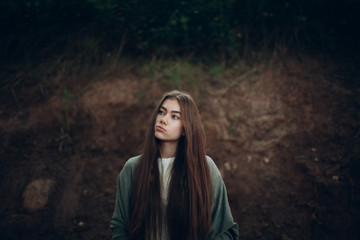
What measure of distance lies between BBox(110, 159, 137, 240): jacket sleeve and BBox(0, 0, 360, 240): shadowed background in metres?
1.61

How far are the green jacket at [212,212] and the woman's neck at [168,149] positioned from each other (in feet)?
0.98

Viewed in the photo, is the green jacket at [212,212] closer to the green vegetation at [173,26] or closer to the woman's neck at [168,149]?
the woman's neck at [168,149]

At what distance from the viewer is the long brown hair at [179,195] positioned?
1.81 meters

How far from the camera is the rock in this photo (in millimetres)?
3204

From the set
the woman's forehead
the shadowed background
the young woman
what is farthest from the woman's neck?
the shadowed background

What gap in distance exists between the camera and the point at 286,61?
4363 mm

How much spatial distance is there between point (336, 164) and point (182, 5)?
3874mm

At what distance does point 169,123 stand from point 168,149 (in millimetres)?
266

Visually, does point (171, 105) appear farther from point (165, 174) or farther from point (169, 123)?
point (165, 174)

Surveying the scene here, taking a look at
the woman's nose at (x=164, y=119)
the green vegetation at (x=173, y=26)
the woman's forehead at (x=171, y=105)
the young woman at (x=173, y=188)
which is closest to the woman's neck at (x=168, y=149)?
the young woman at (x=173, y=188)

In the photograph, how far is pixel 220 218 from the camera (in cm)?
194

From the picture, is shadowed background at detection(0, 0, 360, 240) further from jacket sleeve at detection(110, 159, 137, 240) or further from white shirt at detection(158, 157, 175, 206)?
white shirt at detection(158, 157, 175, 206)

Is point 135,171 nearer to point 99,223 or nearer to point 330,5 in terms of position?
point 99,223

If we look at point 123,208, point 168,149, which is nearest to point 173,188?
Result: point 168,149
